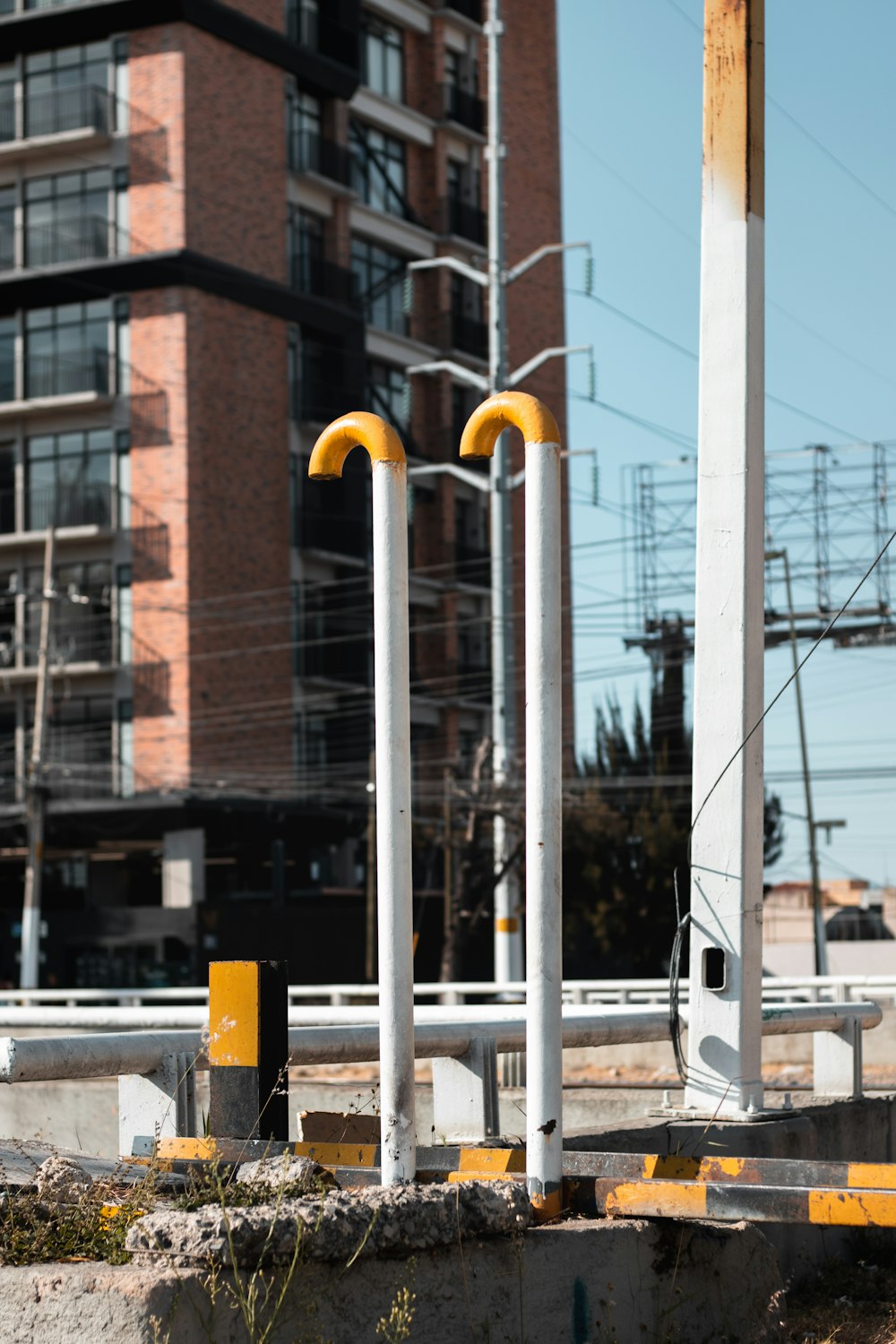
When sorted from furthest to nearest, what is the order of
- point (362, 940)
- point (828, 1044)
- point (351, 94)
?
point (351, 94) < point (362, 940) < point (828, 1044)

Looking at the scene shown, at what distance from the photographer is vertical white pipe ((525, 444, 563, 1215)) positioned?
18.0 ft

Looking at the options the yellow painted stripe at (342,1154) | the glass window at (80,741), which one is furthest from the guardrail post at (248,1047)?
the glass window at (80,741)

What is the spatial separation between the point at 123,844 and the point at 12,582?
26.4ft

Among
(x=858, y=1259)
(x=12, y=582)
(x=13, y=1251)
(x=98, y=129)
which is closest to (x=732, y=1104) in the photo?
(x=858, y=1259)

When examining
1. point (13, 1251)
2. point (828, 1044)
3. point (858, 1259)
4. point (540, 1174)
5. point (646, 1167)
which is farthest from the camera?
point (828, 1044)

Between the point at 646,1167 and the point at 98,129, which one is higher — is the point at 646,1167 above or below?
below

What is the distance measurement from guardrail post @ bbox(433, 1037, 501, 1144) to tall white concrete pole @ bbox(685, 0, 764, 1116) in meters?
0.91

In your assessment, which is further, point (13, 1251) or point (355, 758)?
point (355, 758)

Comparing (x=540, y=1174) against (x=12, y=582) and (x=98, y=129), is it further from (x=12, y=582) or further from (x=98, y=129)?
(x=98, y=129)

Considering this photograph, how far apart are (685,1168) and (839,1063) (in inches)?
164

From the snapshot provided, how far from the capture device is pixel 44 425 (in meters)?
53.9

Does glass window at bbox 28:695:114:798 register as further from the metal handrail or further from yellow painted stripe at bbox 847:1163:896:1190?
yellow painted stripe at bbox 847:1163:896:1190

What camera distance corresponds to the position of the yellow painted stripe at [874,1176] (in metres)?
5.37

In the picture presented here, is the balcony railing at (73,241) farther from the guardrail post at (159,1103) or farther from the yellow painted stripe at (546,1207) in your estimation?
the yellow painted stripe at (546,1207)
